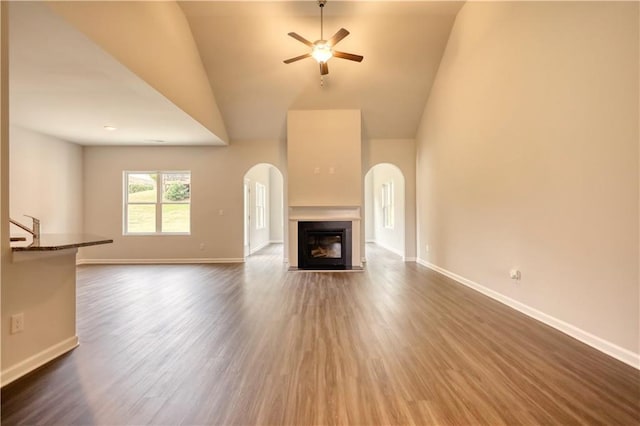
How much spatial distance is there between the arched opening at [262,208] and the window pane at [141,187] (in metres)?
2.05

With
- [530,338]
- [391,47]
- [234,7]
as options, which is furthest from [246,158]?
[530,338]

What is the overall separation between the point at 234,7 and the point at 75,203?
531 cm

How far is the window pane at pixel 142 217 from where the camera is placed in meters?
7.35

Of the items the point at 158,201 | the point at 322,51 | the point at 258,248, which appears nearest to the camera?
the point at 322,51

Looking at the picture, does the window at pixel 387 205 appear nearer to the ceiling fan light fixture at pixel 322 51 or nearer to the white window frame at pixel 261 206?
the white window frame at pixel 261 206

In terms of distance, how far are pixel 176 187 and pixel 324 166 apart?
138 inches

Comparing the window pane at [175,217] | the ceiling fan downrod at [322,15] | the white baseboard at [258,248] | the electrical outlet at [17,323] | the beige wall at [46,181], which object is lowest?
the white baseboard at [258,248]

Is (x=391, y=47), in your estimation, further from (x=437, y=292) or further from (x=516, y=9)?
(x=437, y=292)

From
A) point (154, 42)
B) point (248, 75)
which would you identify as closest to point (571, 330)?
point (154, 42)

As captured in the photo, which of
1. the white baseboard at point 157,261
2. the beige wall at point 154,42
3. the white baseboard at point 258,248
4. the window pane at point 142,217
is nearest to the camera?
the beige wall at point 154,42

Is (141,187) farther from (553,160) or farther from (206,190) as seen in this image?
(553,160)

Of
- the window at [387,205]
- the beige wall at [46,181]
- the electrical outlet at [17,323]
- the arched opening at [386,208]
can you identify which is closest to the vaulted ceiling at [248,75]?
the beige wall at [46,181]

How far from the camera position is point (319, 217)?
6.39 m

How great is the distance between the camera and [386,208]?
34.8ft
